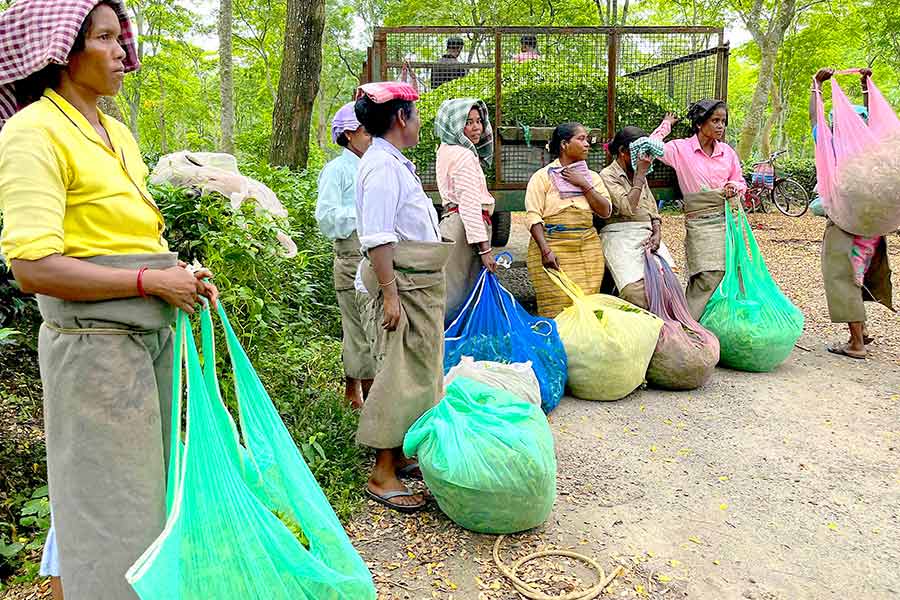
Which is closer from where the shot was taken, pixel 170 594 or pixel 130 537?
pixel 170 594

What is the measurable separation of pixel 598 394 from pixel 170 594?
307cm

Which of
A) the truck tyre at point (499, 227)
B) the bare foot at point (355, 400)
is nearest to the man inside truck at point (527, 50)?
the truck tyre at point (499, 227)

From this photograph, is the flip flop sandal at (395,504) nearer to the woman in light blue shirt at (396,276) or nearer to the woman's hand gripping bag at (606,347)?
the woman in light blue shirt at (396,276)

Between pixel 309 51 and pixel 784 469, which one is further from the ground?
pixel 309 51

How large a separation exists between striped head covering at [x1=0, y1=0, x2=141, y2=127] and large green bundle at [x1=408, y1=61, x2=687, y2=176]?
12.8 feet

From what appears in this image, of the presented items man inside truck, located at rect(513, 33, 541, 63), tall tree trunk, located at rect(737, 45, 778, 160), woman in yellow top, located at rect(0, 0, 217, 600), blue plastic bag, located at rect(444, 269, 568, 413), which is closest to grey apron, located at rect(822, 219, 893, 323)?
blue plastic bag, located at rect(444, 269, 568, 413)

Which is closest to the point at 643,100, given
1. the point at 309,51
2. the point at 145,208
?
the point at 309,51

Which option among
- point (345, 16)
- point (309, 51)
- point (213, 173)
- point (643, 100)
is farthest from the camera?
point (345, 16)

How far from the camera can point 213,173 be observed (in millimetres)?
2916

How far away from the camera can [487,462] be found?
8.49ft

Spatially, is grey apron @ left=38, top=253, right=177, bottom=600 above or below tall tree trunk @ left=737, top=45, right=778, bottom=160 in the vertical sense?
below

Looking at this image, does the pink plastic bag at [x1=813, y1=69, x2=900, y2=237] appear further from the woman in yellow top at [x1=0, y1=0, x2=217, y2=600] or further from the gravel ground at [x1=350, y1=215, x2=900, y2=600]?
the woman in yellow top at [x1=0, y1=0, x2=217, y2=600]

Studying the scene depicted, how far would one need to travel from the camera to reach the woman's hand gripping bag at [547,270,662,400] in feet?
13.5

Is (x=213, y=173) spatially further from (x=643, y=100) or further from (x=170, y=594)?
(x=643, y=100)
